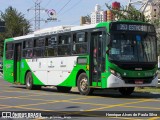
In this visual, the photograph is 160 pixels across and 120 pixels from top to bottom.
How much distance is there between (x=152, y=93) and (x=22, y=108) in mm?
8805

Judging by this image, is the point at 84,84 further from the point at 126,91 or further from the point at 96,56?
the point at 126,91

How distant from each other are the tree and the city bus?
46.8 metres

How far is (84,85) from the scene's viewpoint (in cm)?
1892

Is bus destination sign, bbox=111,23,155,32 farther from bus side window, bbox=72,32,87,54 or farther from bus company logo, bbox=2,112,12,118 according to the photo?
bus company logo, bbox=2,112,12,118

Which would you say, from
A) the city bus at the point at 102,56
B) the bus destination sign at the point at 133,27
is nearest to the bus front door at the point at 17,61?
the city bus at the point at 102,56

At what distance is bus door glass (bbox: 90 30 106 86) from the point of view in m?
17.9

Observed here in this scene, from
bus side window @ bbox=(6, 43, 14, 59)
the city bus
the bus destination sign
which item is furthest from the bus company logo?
bus side window @ bbox=(6, 43, 14, 59)

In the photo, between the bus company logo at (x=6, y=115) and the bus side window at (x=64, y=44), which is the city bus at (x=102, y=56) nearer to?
the bus side window at (x=64, y=44)

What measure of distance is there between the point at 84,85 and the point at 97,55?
1.64 meters

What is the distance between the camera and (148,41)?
1836 cm

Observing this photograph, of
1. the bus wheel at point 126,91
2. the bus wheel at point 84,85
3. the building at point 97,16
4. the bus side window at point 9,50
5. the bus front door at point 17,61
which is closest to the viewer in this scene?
the bus wheel at point 84,85

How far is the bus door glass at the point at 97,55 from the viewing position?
17.9 m

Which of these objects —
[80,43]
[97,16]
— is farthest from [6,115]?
[97,16]

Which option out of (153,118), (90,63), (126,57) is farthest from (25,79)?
(153,118)
